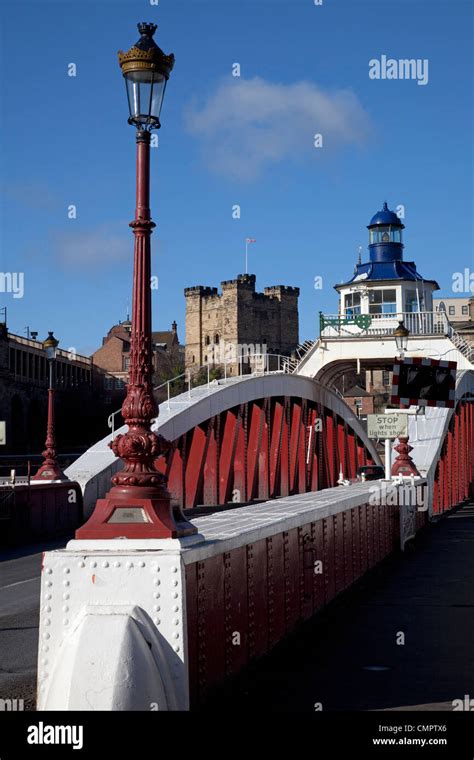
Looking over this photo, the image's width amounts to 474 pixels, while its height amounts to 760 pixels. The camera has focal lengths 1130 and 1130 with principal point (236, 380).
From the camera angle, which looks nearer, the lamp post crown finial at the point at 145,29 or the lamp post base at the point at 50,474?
the lamp post crown finial at the point at 145,29

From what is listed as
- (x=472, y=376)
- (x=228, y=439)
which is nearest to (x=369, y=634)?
(x=228, y=439)

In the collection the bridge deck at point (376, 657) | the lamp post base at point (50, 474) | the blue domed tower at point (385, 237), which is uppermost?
the blue domed tower at point (385, 237)

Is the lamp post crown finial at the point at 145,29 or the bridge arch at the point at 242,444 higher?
the lamp post crown finial at the point at 145,29

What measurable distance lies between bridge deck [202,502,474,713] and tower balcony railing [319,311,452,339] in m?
41.9

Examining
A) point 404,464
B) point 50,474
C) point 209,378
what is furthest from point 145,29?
point 209,378

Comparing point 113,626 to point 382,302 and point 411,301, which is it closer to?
point 382,302

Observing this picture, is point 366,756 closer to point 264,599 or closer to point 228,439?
point 264,599

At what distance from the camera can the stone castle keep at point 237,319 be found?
16438 centimetres

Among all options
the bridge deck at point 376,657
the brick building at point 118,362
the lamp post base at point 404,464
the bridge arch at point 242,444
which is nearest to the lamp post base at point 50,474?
the bridge arch at point 242,444

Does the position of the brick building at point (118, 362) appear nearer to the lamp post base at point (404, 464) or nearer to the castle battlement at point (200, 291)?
the castle battlement at point (200, 291)

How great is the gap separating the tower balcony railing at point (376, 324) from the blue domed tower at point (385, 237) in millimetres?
7120

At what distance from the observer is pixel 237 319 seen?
537 feet

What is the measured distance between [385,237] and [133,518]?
207 ft

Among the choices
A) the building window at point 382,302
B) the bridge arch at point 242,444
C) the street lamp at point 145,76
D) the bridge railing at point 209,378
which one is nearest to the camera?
the street lamp at point 145,76
